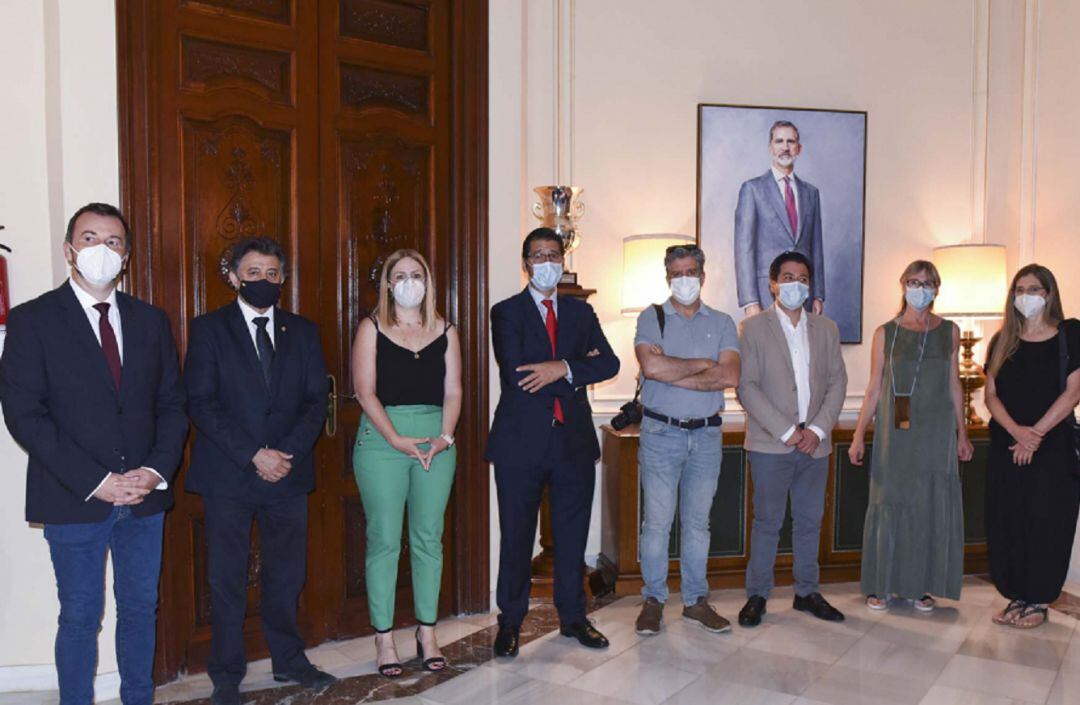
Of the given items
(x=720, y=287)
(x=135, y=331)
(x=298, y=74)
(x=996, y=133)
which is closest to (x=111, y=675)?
(x=135, y=331)

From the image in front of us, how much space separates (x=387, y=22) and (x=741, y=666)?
306cm

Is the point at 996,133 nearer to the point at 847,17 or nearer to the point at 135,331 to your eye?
the point at 847,17

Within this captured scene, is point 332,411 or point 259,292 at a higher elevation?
point 259,292

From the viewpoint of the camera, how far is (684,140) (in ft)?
16.0

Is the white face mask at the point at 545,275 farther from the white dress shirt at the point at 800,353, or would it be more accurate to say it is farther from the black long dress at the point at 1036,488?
the black long dress at the point at 1036,488

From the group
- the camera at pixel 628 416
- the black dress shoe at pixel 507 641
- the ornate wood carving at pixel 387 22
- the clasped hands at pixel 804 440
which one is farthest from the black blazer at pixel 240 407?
the clasped hands at pixel 804 440

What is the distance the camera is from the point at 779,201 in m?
4.95

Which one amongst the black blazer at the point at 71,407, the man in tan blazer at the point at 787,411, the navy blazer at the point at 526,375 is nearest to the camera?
the black blazer at the point at 71,407

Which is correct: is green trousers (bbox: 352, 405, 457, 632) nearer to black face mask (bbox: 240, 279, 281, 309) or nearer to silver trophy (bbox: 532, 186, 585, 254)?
black face mask (bbox: 240, 279, 281, 309)

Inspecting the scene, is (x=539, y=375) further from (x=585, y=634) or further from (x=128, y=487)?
(x=128, y=487)

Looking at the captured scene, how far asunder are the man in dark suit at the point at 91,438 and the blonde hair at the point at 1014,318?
→ 3.41 meters

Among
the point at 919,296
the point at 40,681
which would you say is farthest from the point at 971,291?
the point at 40,681

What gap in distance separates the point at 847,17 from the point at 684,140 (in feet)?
4.08

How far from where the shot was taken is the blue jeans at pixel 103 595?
263 centimetres
